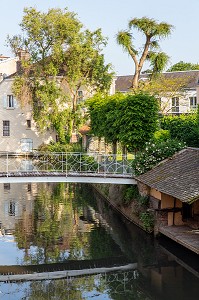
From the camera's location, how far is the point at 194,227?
23109mm

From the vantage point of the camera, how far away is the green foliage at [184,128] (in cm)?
3562

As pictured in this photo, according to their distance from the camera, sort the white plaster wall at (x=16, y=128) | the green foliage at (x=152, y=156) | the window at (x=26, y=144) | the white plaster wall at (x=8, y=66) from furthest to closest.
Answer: the white plaster wall at (x=8, y=66), the window at (x=26, y=144), the white plaster wall at (x=16, y=128), the green foliage at (x=152, y=156)

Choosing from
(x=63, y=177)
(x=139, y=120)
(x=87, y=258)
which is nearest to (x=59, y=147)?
(x=139, y=120)

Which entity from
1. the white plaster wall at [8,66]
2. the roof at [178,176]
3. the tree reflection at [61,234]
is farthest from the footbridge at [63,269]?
the white plaster wall at [8,66]

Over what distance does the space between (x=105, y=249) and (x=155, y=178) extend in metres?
4.17

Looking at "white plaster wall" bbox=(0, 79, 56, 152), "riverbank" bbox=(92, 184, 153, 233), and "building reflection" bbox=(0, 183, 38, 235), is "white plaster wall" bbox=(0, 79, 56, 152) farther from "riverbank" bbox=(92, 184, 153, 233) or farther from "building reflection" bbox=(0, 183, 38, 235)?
"riverbank" bbox=(92, 184, 153, 233)

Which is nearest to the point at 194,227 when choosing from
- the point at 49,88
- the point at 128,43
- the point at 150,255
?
the point at 150,255

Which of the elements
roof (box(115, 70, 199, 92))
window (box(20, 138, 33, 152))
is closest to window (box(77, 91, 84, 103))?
window (box(20, 138, 33, 152))

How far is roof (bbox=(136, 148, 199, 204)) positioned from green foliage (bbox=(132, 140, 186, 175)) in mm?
419

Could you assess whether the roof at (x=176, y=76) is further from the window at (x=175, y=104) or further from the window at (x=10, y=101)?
the window at (x=10, y=101)

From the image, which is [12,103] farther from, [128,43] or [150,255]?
[150,255]

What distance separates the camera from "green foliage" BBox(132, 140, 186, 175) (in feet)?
85.3

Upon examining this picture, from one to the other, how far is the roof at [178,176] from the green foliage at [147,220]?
160cm

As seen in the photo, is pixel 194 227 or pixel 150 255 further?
pixel 194 227
